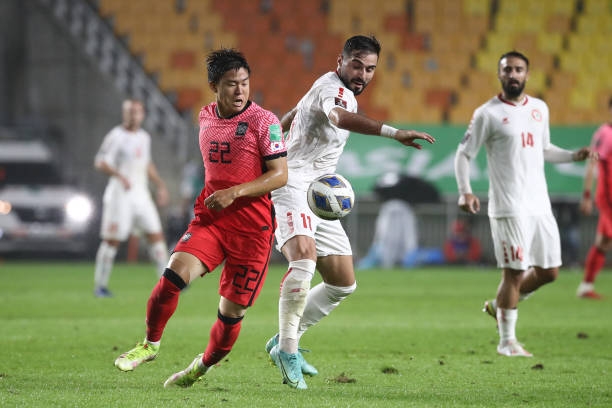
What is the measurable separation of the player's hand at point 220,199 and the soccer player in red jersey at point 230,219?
19cm

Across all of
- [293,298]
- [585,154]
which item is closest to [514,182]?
[585,154]

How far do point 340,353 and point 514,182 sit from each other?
186 cm

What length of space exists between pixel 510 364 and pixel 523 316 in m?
3.60

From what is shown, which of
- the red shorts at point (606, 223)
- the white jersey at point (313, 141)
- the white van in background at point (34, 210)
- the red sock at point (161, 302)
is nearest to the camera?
the red sock at point (161, 302)

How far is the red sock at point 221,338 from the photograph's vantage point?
18.1ft

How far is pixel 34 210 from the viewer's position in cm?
1962

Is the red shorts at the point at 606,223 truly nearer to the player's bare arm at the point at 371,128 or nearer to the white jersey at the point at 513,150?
the white jersey at the point at 513,150

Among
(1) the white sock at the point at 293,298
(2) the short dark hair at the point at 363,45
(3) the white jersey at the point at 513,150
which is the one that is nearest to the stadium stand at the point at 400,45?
(3) the white jersey at the point at 513,150

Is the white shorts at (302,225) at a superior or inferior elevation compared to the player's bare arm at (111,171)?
superior

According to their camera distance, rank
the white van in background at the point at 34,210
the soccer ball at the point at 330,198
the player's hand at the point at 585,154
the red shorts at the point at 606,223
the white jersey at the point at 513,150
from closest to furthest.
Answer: the soccer ball at the point at 330,198, the player's hand at the point at 585,154, the white jersey at the point at 513,150, the red shorts at the point at 606,223, the white van in background at the point at 34,210

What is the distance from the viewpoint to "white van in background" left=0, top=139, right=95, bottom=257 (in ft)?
64.2

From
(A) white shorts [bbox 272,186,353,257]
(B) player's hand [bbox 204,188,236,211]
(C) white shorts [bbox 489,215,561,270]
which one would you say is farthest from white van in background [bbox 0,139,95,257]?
(B) player's hand [bbox 204,188,236,211]

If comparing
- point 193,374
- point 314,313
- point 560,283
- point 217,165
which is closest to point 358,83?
point 217,165

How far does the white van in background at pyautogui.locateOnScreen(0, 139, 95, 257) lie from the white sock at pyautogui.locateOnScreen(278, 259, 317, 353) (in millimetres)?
14466
